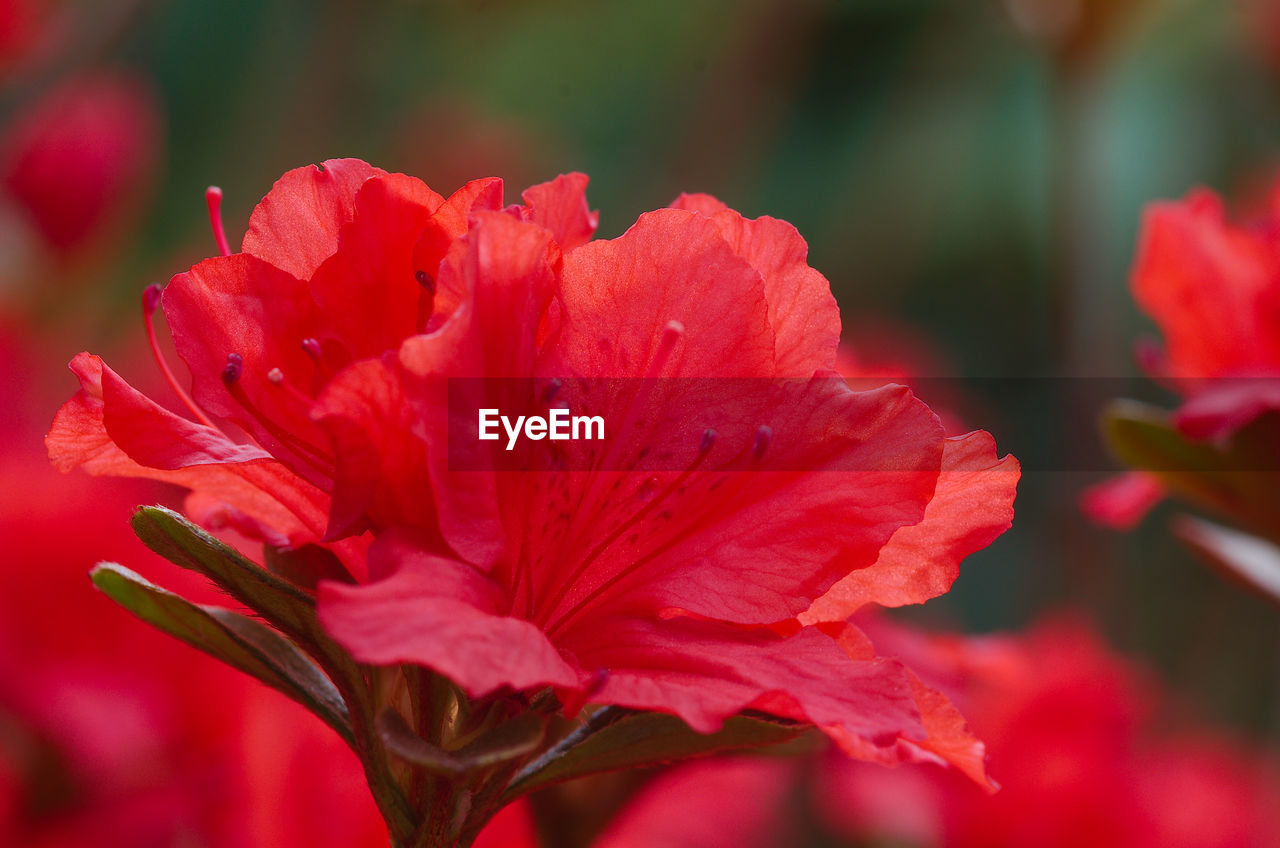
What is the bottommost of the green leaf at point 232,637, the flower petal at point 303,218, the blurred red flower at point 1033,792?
the blurred red flower at point 1033,792

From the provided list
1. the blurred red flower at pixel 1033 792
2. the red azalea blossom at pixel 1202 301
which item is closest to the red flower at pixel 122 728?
the blurred red flower at pixel 1033 792

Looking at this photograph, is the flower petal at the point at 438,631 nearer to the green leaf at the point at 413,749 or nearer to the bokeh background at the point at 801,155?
the green leaf at the point at 413,749

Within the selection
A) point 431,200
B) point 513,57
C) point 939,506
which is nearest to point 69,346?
point 431,200

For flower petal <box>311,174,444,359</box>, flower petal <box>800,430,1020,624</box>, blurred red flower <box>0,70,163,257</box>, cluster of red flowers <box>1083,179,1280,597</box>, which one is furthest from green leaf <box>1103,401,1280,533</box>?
blurred red flower <box>0,70,163,257</box>

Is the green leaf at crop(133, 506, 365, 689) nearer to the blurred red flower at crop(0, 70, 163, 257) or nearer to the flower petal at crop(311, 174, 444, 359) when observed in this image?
the flower petal at crop(311, 174, 444, 359)

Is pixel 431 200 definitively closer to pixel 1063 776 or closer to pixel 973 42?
pixel 1063 776
